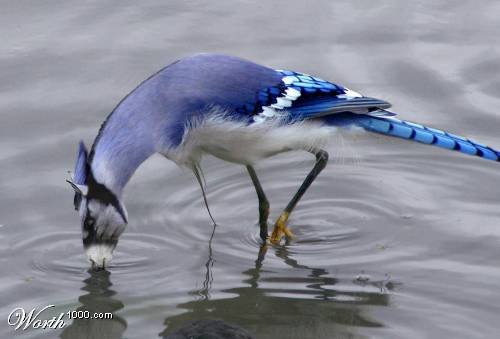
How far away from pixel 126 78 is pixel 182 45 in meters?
0.70

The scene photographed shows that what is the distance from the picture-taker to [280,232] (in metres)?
8.41

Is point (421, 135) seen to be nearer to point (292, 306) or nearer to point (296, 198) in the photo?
point (296, 198)

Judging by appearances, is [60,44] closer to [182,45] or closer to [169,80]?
[182,45]

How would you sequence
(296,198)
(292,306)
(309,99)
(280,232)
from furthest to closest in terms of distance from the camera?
(296,198), (280,232), (309,99), (292,306)

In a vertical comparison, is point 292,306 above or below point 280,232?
below

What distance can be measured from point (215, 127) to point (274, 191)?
4.49ft

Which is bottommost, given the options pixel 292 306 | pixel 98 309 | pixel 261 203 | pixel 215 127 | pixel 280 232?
pixel 98 309

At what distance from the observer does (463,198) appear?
8.84m

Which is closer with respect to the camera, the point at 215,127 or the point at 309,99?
the point at 215,127

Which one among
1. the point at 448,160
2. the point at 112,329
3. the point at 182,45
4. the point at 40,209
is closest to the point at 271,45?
the point at 182,45

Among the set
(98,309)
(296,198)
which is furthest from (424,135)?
(98,309)

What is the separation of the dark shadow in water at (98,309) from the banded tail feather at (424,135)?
1973 millimetres

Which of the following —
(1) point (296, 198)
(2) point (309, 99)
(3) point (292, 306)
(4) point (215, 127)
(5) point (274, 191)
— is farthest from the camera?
(5) point (274, 191)

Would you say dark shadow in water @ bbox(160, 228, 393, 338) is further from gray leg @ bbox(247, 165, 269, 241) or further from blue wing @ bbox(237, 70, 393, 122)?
blue wing @ bbox(237, 70, 393, 122)
